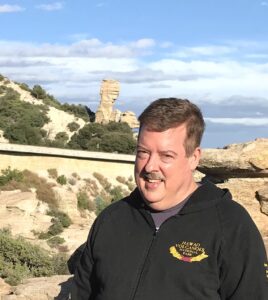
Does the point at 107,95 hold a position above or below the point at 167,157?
below

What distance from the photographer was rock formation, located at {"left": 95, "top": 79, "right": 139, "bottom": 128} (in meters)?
61.6

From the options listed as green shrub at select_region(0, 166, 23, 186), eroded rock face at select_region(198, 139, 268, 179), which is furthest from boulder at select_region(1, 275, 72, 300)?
green shrub at select_region(0, 166, 23, 186)

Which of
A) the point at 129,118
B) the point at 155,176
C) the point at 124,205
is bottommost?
the point at 129,118

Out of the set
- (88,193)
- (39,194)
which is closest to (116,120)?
(88,193)

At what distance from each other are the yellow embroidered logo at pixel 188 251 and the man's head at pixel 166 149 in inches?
7.5

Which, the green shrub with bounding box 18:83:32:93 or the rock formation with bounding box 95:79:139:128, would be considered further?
the green shrub with bounding box 18:83:32:93

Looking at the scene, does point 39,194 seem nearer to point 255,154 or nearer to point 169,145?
point 255,154

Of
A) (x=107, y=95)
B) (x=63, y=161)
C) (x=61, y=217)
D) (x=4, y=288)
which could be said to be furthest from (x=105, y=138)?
(x=4, y=288)

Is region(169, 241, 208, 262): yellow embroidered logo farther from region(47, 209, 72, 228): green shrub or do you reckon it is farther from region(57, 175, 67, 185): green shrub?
region(57, 175, 67, 185): green shrub

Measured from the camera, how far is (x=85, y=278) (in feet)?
9.11

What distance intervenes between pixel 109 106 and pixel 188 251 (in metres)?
59.8

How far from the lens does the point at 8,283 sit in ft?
33.5

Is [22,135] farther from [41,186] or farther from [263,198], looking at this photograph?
[263,198]

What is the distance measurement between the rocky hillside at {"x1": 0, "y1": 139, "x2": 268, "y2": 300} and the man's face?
0.59m
